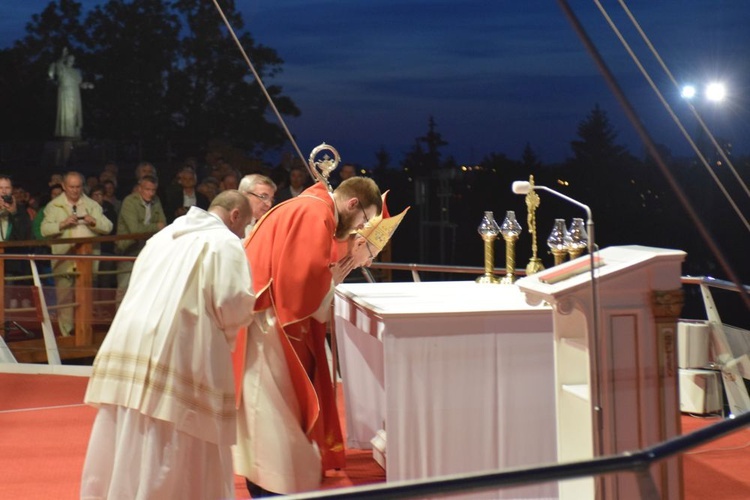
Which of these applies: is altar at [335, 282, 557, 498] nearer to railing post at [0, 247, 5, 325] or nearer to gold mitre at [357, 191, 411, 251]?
gold mitre at [357, 191, 411, 251]

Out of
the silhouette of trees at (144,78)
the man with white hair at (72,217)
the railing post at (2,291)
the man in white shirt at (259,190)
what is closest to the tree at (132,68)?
the silhouette of trees at (144,78)

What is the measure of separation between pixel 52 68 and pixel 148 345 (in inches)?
356

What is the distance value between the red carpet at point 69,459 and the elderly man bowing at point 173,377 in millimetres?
775

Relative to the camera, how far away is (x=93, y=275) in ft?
20.9

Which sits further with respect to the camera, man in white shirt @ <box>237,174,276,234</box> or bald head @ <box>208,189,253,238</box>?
man in white shirt @ <box>237,174,276,234</box>

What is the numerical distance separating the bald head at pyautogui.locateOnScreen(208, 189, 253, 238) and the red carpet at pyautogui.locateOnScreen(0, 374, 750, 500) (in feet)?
3.86

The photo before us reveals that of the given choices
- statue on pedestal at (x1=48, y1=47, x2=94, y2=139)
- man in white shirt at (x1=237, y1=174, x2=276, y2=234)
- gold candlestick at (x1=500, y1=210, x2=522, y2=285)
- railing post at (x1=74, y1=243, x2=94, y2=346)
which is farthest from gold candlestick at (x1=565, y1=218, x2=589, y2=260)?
statue on pedestal at (x1=48, y1=47, x2=94, y2=139)

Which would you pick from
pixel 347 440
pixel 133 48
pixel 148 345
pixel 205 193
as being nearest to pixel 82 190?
pixel 205 193

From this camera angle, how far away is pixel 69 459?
4500 mm

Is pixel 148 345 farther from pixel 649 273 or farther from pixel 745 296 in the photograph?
pixel 745 296

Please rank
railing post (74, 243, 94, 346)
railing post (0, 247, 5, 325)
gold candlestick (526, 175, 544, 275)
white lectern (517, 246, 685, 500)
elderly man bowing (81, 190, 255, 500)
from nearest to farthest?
1. white lectern (517, 246, 685, 500)
2. elderly man bowing (81, 190, 255, 500)
3. gold candlestick (526, 175, 544, 275)
4. railing post (74, 243, 94, 346)
5. railing post (0, 247, 5, 325)

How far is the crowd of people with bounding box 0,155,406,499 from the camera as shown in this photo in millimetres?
3262

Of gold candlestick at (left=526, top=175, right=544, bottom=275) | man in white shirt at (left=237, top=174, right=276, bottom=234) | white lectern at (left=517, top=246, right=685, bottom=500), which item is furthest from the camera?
man in white shirt at (left=237, top=174, right=276, bottom=234)

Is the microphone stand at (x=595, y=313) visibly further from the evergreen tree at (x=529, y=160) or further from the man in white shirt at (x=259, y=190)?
the evergreen tree at (x=529, y=160)
